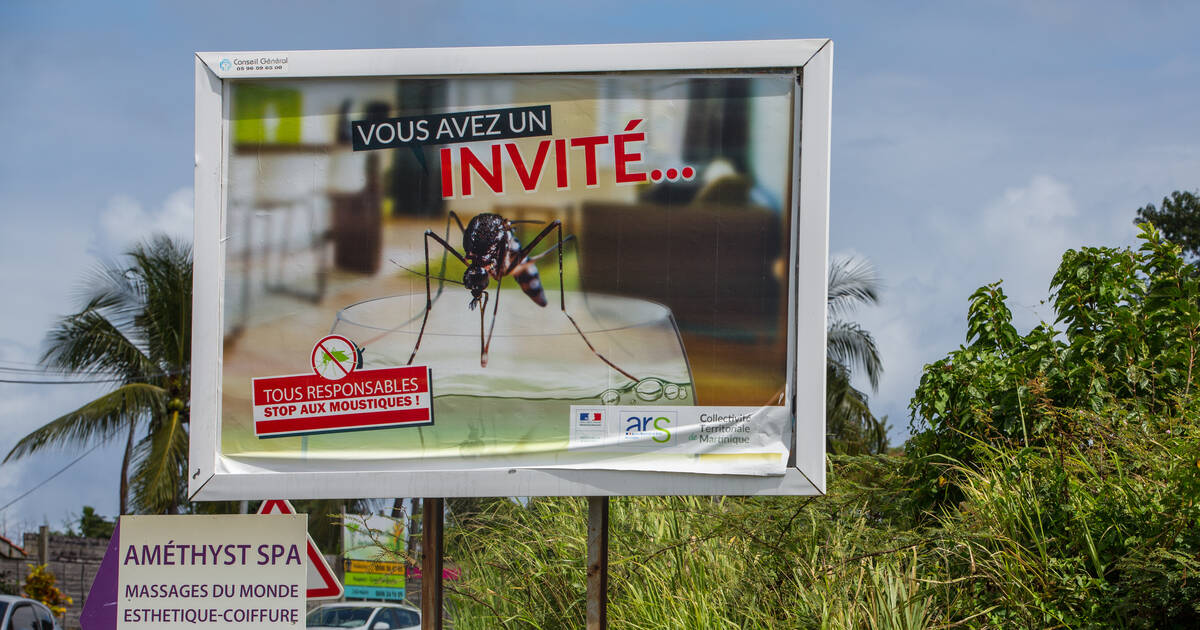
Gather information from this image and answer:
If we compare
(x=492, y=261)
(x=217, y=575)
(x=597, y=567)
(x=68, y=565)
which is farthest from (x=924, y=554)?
(x=68, y=565)

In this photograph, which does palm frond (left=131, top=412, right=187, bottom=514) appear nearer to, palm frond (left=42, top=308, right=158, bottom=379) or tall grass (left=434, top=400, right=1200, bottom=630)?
palm frond (left=42, top=308, right=158, bottom=379)

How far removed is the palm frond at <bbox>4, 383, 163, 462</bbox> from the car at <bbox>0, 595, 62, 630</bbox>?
8.71 m

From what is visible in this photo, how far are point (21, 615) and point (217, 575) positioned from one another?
920cm

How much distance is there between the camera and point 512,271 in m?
7.41

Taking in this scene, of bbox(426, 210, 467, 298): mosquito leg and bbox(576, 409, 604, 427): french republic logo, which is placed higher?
bbox(426, 210, 467, 298): mosquito leg

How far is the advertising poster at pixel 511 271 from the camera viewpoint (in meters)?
7.29

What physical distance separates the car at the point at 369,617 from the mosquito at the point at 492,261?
9.80 meters

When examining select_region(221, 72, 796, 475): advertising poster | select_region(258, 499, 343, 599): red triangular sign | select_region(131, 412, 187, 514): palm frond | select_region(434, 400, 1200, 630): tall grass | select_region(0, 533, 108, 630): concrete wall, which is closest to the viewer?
select_region(434, 400, 1200, 630): tall grass

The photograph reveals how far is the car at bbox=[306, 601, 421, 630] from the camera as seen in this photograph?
16531mm

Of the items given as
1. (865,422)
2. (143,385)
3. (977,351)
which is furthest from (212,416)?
(865,422)

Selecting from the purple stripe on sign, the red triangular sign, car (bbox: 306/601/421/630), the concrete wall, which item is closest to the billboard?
the purple stripe on sign

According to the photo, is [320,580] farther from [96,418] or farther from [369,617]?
[96,418]

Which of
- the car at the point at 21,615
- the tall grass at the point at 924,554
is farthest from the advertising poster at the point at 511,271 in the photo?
the car at the point at 21,615

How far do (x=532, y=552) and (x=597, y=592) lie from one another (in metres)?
2.85
